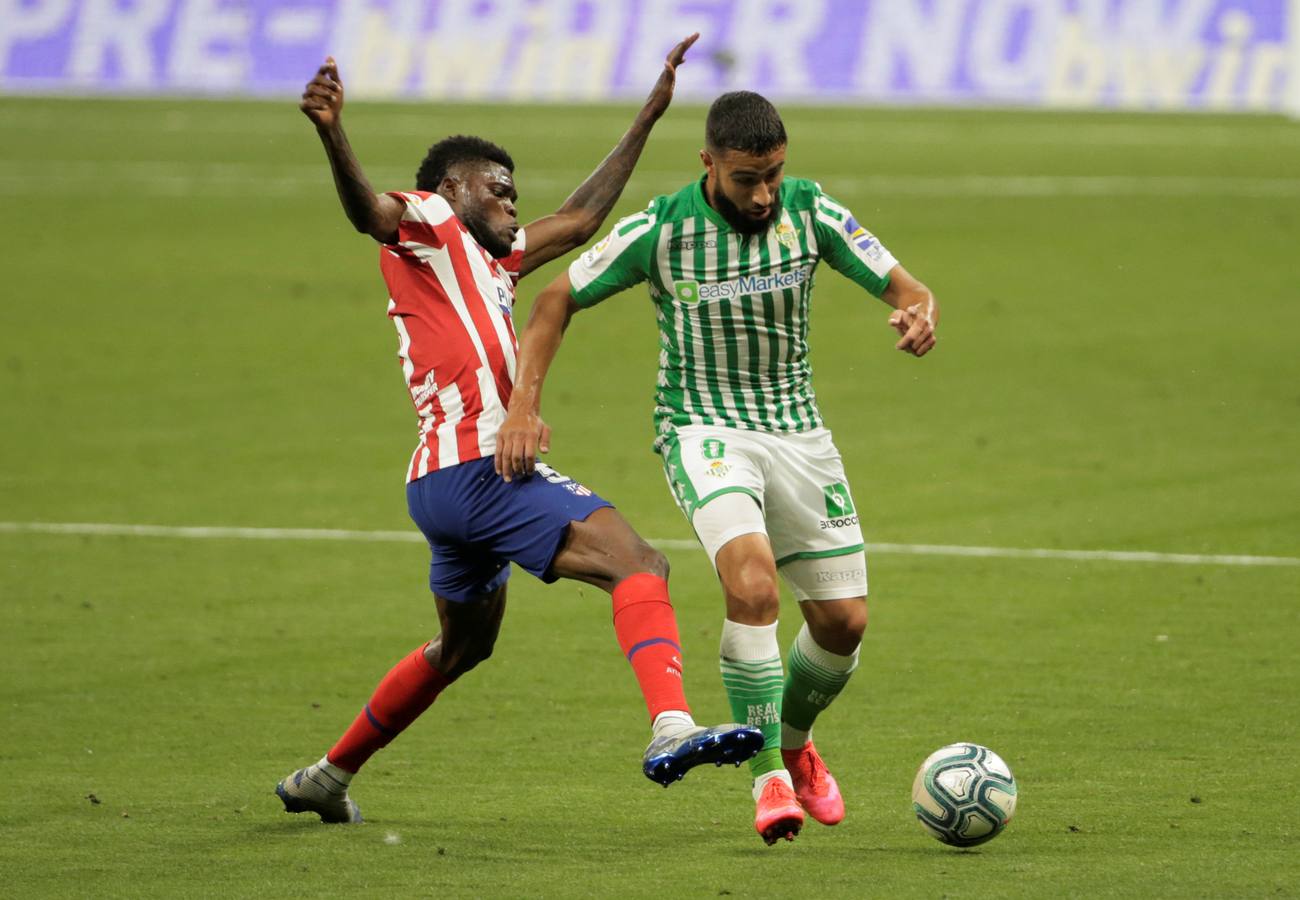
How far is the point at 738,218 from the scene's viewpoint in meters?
6.54

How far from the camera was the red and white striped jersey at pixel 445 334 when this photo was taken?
637 centimetres

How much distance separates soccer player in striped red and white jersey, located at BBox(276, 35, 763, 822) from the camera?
6039 millimetres

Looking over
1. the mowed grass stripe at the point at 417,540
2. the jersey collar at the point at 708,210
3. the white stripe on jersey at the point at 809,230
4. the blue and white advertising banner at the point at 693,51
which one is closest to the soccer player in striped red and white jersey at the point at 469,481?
the jersey collar at the point at 708,210

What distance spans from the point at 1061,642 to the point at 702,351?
320 centimetres

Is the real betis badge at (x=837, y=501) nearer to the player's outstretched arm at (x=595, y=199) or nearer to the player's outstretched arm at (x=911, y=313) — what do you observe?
the player's outstretched arm at (x=911, y=313)

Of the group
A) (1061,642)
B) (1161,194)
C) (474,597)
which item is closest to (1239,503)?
(1061,642)

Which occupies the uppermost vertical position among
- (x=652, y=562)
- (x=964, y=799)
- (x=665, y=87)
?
(x=665, y=87)

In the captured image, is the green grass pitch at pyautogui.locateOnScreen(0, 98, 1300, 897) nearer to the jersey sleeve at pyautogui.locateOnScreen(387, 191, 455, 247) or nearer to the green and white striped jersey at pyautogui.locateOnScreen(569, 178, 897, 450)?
the green and white striped jersey at pyautogui.locateOnScreen(569, 178, 897, 450)

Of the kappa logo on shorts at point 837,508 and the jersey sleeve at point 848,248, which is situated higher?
the jersey sleeve at point 848,248

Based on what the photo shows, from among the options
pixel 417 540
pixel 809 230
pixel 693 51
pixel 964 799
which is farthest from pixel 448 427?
pixel 693 51

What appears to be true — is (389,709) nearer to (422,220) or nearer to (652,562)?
(652,562)

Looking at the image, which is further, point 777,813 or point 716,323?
point 716,323

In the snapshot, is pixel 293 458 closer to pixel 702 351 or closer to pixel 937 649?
pixel 937 649

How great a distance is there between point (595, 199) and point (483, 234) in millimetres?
702
